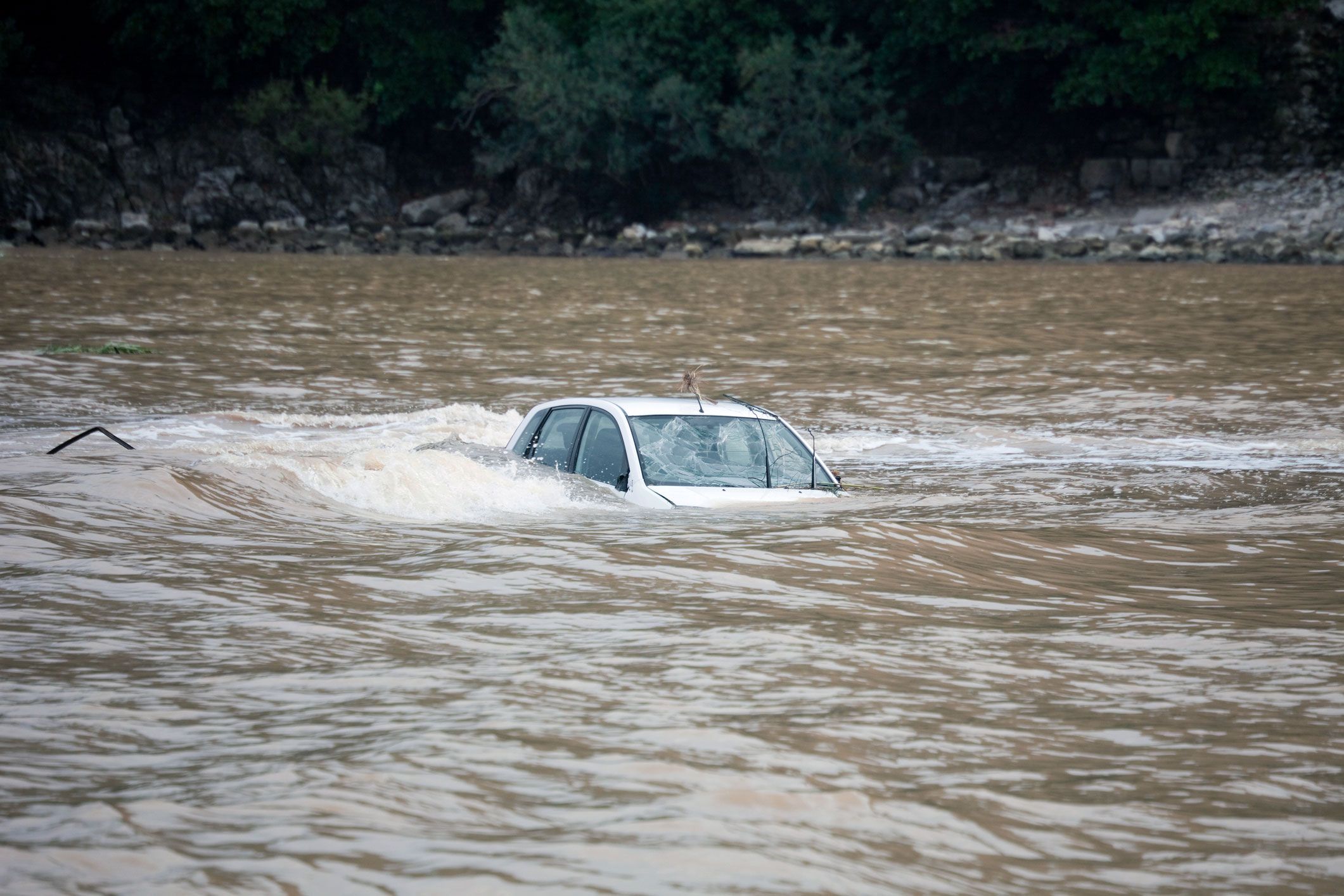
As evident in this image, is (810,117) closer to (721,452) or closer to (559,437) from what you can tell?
(559,437)

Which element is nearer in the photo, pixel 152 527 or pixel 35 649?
pixel 35 649

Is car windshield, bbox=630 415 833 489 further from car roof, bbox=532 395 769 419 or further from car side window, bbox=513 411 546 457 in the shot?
car side window, bbox=513 411 546 457

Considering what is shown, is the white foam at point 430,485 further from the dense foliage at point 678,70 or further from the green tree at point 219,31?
the green tree at point 219,31

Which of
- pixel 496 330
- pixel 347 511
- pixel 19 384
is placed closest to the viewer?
pixel 347 511

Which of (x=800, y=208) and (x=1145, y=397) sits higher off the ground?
(x=800, y=208)

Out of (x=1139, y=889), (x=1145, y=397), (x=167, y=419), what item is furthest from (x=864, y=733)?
(x=1145, y=397)

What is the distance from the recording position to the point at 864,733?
5.19 meters

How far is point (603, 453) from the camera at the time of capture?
32.9 ft

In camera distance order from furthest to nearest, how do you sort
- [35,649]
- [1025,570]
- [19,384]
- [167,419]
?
[19,384] → [167,419] → [1025,570] → [35,649]

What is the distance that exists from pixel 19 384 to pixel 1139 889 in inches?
679

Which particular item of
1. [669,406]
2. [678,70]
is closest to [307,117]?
[678,70]

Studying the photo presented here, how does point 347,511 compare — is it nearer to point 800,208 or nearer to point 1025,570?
point 1025,570

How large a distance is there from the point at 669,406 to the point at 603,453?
552mm

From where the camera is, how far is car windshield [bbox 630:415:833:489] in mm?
9773
